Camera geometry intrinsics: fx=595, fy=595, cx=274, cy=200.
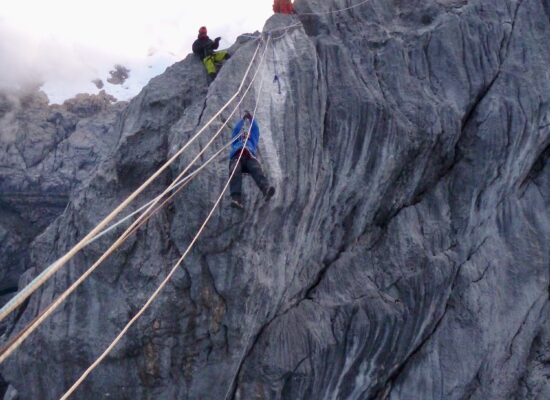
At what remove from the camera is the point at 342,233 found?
12062 millimetres

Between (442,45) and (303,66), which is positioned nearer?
(303,66)

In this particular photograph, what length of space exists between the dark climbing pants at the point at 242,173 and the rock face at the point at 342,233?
380 mm

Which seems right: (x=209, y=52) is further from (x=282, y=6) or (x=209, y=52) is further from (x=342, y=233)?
(x=342, y=233)

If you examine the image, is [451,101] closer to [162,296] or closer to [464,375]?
[464,375]

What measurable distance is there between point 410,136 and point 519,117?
9.09 feet

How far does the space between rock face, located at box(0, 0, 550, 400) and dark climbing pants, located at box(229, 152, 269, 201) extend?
0.38 meters

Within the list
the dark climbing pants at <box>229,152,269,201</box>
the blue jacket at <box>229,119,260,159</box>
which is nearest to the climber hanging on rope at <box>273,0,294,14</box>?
the blue jacket at <box>229,119,260,159</box>

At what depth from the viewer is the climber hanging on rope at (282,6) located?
12.8 metres

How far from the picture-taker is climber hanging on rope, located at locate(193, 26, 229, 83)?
12156mm

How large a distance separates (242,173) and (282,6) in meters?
5.16

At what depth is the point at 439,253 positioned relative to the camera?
493 inches

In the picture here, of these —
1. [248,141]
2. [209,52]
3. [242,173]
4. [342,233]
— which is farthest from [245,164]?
[209,52]

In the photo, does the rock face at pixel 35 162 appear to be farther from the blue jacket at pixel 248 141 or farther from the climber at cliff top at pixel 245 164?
the climber at cliff top at pixel 245 164

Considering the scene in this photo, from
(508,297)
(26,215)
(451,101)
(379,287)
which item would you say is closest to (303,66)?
(451,101)
